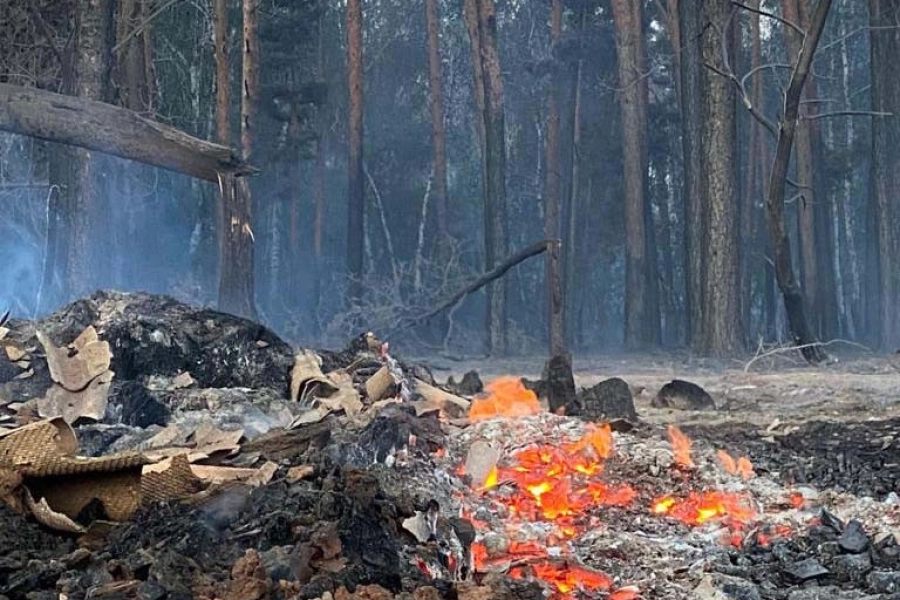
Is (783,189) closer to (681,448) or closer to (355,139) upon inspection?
(681,448)

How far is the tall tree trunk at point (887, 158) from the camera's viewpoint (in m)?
17.6

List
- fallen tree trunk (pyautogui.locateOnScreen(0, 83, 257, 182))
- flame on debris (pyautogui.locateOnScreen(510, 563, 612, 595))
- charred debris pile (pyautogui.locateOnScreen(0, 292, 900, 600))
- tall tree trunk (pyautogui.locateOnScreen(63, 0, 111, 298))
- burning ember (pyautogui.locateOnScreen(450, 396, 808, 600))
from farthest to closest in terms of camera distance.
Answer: tall tree trunk (pyautogui.locateOnScreen(63, 0, 111, 298)), fallen tree trunk (pyautogui.locateOnScreen(0, 83, 257, 182)), burning ember (pyautogui.locateOnScreen(450, 396, 808, 600)), flame on debris (pyautogui.locateOnScreen(510, 563, 612, 595)), charred debris pile (pyautogui.locateOnScreen(0, 292, 900, 600))

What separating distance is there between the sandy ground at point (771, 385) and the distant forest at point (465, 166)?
65 centimetres

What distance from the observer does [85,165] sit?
581 inches

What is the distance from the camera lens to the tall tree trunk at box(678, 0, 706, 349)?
15555 millimetres

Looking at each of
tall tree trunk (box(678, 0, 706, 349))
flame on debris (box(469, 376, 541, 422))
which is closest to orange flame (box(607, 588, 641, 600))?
flame on debris (box(469, 376, 541, 422))

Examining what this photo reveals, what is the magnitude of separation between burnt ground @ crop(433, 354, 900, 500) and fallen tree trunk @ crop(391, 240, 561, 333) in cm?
158

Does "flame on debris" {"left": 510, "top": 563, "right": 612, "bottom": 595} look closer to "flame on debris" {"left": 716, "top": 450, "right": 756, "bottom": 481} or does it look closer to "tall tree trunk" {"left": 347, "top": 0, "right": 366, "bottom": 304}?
"flame on debris" {"left": 716, "top": 450, "right": 756, "bottom": 481}

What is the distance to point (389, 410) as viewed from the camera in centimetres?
779

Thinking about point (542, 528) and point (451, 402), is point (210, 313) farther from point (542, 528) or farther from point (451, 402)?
point (542, 528)

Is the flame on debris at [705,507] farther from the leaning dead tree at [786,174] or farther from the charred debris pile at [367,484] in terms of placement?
the leaning dead tree at [786,174]

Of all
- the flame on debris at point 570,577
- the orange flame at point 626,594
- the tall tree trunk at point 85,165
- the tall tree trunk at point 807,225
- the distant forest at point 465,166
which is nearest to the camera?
the orange flame at point 626,594

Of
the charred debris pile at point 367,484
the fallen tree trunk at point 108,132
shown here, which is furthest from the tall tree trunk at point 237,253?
the charred debris pile at point 367,484

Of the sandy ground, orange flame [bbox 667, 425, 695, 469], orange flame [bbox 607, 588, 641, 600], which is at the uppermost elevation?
the sandy ground
